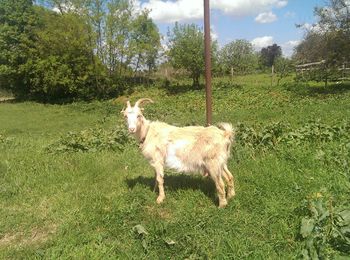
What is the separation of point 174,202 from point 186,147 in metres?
0.83

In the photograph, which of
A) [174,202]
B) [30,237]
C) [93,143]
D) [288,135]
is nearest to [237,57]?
[93,143]

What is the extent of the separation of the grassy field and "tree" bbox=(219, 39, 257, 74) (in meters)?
28.3

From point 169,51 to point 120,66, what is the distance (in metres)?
4.83

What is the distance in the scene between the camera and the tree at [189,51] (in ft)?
100

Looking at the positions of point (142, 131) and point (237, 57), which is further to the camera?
point (237, 57)

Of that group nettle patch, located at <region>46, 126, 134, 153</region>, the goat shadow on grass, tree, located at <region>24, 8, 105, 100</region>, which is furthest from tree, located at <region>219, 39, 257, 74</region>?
the goat shadow on grass

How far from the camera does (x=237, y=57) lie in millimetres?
A: 37781

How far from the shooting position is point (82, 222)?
16.5 ft

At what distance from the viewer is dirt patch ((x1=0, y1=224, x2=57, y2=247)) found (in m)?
4.70

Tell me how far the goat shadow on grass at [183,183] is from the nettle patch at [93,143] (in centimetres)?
273

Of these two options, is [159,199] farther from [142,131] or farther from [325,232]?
[325,232]

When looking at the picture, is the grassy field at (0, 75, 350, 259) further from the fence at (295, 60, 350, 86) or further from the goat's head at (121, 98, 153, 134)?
the fence at (295, 60, 350, 86)

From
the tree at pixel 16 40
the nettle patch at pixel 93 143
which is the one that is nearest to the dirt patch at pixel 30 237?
the nettle patch at pixel 93 143

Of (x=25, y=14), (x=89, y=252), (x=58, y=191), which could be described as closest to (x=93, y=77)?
(x=25, y=14)
